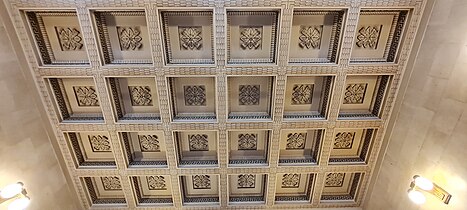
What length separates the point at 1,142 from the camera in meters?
1.98

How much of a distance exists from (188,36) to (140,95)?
84cm

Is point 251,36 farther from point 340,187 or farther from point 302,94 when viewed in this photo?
point 340,187

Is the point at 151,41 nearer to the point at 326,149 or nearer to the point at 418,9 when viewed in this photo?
the point at 326,149

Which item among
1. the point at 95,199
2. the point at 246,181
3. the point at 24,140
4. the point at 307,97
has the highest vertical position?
the point at 307,97

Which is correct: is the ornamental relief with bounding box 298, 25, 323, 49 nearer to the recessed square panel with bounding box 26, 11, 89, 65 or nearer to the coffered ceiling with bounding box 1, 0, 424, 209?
the coffered ceiling with bounding box 1, 0, 424, 209

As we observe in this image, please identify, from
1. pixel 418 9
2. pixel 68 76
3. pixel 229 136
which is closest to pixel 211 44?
pixel 229 136

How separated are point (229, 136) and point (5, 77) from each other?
7.08ft

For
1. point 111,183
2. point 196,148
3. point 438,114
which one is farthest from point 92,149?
point 438,114

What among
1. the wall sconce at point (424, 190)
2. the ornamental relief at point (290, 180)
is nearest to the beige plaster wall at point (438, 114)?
the wall sconce at point (424, 190)

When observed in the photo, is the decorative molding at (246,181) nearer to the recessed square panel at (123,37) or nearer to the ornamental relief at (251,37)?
the ornamental relief at (251,37)

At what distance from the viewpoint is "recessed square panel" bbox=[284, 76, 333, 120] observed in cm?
240

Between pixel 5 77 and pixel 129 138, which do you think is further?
pixel 129 138

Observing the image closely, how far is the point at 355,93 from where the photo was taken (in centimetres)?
247

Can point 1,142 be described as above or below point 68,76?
below
